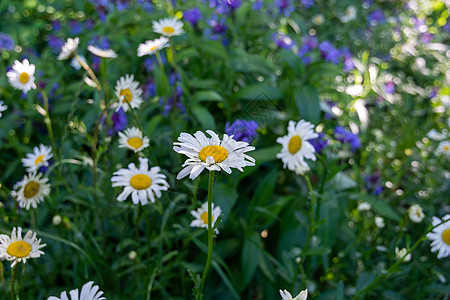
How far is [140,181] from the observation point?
0.96 metres

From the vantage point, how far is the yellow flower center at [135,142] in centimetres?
104

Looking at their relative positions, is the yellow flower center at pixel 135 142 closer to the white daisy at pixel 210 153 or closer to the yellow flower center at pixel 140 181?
the yellow flower center at pixel 140 181

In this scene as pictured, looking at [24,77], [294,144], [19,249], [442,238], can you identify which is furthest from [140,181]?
[442,238]

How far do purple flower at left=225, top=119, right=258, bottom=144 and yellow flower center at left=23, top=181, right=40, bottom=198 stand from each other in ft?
1.68

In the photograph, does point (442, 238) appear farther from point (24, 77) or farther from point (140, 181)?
point (24, 77)

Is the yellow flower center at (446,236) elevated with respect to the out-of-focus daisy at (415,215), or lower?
elevated

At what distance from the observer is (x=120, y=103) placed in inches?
43.0

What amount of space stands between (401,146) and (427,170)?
1.02 ft

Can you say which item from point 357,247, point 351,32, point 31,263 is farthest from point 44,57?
point 351,32

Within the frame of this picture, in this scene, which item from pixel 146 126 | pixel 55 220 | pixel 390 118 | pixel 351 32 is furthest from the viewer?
pixel 351 32

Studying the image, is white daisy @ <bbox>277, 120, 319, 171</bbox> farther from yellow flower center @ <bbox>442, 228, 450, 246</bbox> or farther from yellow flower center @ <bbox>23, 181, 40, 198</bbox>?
yellow flower center @ <bbox>23, 181, 40, 198</bbox>

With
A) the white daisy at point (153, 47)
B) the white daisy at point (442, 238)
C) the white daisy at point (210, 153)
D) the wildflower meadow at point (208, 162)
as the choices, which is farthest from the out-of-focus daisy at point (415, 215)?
the white daisy at point (153, 47)

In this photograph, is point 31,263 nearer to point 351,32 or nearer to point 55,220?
point 55,220

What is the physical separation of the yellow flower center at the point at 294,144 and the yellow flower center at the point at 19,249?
64 cm
